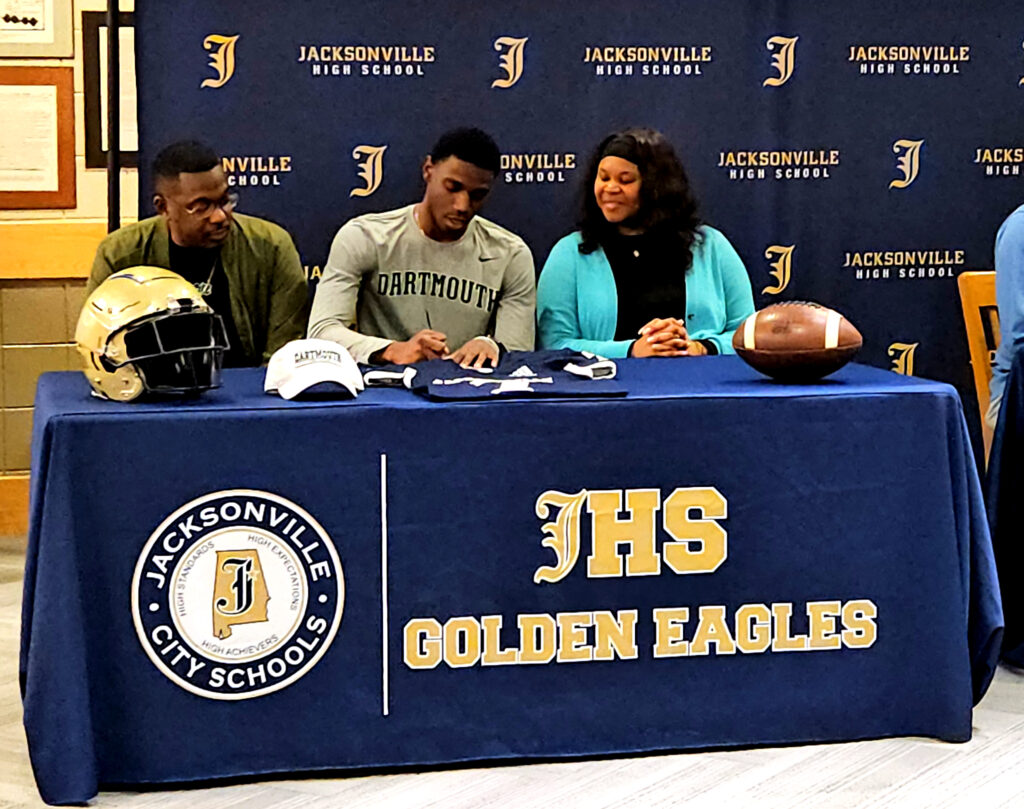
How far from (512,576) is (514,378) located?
41 centimetres

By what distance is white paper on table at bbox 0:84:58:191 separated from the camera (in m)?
4.84

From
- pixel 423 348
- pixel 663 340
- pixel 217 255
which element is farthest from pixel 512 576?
pixel 217 255

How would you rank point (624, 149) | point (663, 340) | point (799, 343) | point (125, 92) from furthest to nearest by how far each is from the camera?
point (125, 92) < point (624, 149) < point (663, 340) < point (799, 343)

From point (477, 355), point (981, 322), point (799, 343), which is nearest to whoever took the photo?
point (799, 343)

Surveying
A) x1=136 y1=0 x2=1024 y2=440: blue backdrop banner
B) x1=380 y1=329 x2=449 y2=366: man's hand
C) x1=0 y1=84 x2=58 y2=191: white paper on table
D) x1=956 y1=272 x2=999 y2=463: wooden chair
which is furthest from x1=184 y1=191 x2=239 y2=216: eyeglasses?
x1=956 y1=272 x2=999 y2=463: wooden chair

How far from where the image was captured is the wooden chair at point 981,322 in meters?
3.77

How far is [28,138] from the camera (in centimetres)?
487

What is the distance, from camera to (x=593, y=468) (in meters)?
2.72

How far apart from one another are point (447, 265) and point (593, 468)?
1.36 meters

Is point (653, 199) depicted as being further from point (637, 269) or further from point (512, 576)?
point (512, 576)

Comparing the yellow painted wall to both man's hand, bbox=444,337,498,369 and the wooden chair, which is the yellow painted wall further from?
the wooden chair

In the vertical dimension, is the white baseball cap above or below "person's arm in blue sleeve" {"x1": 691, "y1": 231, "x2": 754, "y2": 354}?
below

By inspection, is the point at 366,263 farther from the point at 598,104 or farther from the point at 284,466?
the point at 284,466

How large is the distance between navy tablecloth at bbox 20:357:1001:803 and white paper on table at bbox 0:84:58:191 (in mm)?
2183
